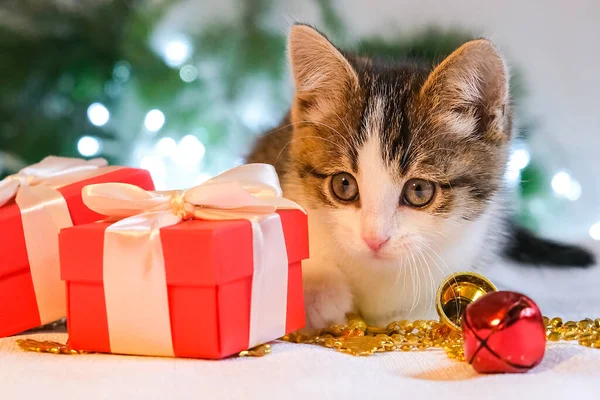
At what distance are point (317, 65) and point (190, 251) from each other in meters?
0.50

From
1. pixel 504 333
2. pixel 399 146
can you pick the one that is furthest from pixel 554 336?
pixel 399 146

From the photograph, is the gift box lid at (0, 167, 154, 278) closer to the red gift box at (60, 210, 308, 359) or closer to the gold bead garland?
the red gift box at (60, 210, 308, 359)

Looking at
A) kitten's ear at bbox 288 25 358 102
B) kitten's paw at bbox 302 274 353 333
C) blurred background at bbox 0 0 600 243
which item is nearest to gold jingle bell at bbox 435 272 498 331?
kitten's paw at bbox 302 274 353 333

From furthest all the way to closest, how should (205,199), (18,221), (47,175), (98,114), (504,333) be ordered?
(98,114)
(47,175)
(18,221)
(205,199)
(504,333)

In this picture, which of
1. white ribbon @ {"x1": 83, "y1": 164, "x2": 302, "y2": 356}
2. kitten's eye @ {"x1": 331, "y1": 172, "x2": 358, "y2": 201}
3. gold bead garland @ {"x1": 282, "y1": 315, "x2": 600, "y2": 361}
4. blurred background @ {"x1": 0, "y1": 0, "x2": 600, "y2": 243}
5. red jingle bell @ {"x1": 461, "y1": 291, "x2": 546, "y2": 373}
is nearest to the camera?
red jingle bell @ {"x1": 461, "y1": 291, "x2": 546, "y2": 373}

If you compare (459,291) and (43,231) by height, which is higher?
(43,231)

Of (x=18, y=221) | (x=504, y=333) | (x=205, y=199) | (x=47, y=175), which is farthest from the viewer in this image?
(x=47, y=175)

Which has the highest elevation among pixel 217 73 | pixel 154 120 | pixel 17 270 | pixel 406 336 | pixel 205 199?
pixel 217 73

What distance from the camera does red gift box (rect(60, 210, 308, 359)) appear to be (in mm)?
869

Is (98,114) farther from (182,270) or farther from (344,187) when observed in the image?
(182,270)

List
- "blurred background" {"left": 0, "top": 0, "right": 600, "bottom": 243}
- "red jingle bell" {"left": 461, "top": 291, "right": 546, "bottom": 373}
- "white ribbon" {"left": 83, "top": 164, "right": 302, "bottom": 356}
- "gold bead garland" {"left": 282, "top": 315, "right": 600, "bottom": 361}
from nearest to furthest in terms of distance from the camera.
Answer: "red jingle bell" {"left": 461, "top": 291, "right": 546, "bottom": 373}
"white ribbon" {"left": 83, "top": 164, "right": 302, "bottom": 356}
"gold bead garland" {"left": 282, "top": 315, "right": 600, "bottom": 361}
"blurred background" {"left": 0, "top": 0, "right": 600, "bottom": 243}

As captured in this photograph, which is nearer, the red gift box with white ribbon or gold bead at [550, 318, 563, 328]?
the red gift box with white ribbon

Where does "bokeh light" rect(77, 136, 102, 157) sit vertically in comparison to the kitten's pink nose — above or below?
above

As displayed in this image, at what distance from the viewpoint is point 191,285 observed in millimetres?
881
